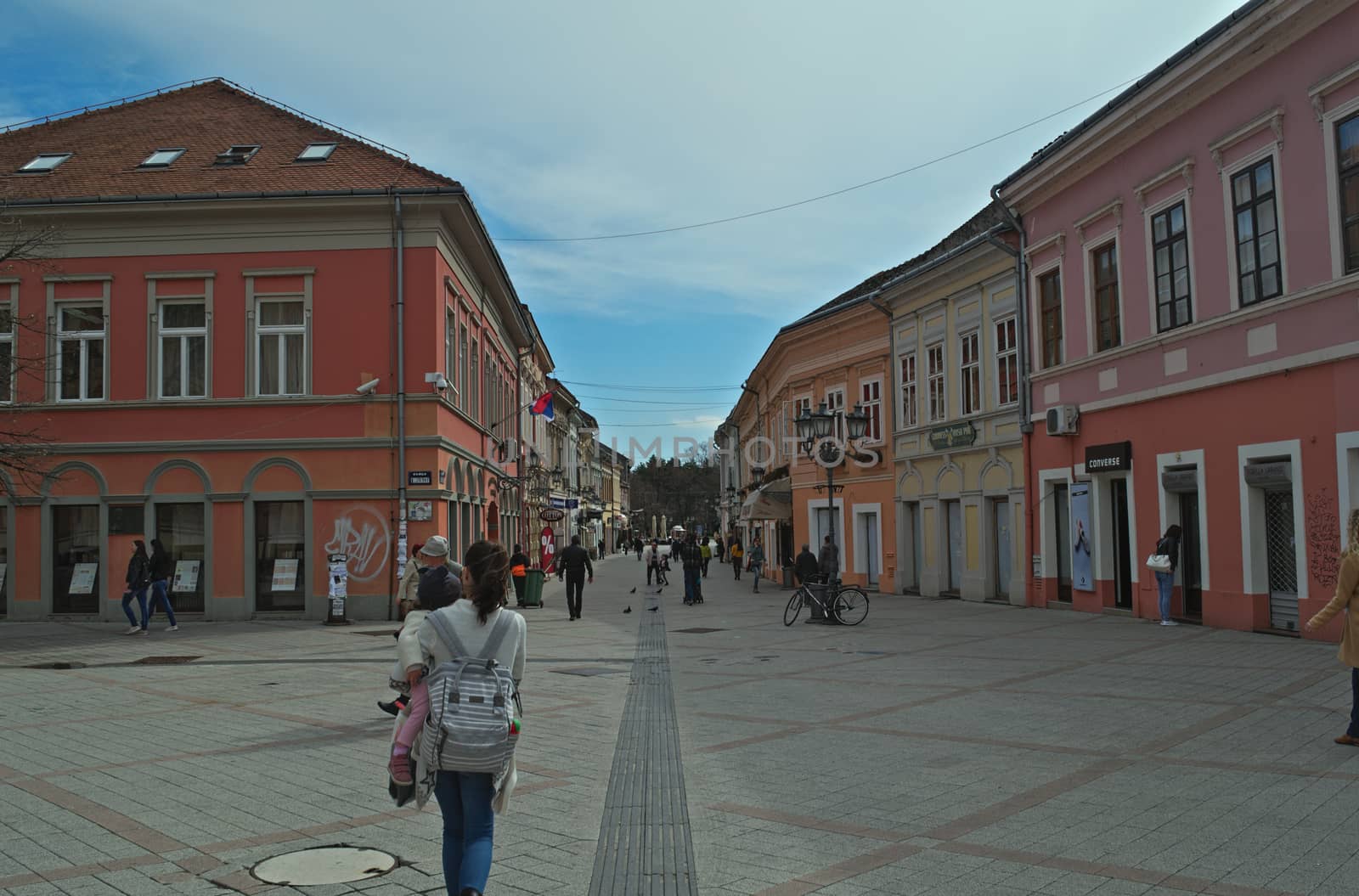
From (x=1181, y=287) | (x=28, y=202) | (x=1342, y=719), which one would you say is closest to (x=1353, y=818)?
(x=1342, y=719)

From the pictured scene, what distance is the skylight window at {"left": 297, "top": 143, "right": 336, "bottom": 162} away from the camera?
24141 millimetres

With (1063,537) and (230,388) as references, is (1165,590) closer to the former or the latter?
(1063,537)

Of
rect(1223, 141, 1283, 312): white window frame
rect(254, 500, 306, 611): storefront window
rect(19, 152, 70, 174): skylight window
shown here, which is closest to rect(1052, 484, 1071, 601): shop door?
rect(1223, 141, 1283, 312): white window frame

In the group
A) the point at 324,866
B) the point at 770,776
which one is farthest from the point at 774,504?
the point at 324,866

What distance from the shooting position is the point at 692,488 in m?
129

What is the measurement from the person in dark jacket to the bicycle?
466 inches

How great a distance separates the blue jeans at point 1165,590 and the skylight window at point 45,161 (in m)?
24.6

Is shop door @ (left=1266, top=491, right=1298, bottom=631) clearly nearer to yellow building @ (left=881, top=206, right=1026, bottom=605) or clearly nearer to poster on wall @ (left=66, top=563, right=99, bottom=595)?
yellow building @ (left=881, top=206, right=1026, bottom=605)

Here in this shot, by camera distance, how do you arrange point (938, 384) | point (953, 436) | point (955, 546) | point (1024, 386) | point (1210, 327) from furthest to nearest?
1. point (938, 384)
2. point (955, 546)
3. point (953, 436)
4. point (1024, 386)
5. point (1210, 327)

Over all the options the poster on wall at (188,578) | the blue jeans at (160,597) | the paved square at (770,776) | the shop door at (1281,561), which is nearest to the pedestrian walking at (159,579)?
the blue jeans at (160,597)

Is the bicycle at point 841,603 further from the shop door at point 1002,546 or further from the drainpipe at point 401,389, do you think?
the drainpipe at point 401,389

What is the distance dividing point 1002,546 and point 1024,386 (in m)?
3.99

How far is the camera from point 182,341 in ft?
73.8

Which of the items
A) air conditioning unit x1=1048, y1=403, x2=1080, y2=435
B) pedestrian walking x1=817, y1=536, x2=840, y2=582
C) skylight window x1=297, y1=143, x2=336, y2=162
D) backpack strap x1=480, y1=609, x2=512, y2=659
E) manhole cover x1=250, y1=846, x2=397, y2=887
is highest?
skylight window x1=297, y1=143, x2=336, y2=162
